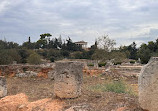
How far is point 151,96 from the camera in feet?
16.1

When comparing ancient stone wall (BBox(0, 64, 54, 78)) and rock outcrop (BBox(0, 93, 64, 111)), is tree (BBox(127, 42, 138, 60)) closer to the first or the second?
ancient stone wall (BBox(0, 64, 54, 78))

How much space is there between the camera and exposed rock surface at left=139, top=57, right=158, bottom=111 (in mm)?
4871

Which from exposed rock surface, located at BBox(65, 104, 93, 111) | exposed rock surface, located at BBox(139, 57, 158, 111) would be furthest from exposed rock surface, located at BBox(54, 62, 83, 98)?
exposed rock surface, located at BBox(139, 57, 158, 111)

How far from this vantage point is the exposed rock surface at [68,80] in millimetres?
7195

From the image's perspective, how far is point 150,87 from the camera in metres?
4.90

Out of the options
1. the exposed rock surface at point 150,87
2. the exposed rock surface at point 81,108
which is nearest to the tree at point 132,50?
the exposed rock surface at point 81,108

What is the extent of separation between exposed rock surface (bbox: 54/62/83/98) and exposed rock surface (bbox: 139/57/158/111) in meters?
2.68

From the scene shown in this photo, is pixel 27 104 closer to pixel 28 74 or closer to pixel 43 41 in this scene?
pixel 28 74

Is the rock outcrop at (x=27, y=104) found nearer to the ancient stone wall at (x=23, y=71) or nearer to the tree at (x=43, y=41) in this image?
the ancient stone wall at (x=23, y=71)

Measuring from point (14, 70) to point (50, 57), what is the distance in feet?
92.7

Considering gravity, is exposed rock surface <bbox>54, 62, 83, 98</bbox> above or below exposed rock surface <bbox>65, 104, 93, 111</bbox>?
above

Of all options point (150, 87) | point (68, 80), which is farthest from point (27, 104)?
point (150, 87)

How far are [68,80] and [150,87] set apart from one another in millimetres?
3000

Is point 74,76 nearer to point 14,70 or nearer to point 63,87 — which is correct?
point 63,87
